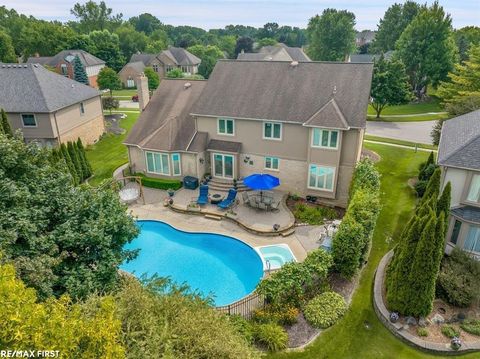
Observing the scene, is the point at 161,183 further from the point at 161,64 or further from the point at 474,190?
the point at 161,64

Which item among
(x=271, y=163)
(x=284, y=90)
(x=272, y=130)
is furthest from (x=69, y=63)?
(x=271, y=163)

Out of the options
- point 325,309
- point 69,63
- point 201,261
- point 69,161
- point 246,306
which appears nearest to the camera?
point 325,309

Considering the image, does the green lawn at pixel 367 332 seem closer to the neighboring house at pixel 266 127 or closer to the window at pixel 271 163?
the neighboring house at pixel 266 127

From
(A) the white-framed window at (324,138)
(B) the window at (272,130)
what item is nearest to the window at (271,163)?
(B) the window at (272,130)

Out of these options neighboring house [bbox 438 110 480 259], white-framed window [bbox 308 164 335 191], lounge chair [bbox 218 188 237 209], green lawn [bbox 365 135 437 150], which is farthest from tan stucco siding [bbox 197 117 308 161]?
green lawn [bbox 365 135 437 150]

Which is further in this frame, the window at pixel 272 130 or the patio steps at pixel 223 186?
the patio steps at pixel 223 186

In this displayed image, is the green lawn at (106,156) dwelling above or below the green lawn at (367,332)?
above

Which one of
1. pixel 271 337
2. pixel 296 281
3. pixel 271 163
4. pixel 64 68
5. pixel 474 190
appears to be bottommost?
pixel 271 337

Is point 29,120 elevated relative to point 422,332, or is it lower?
elevated
